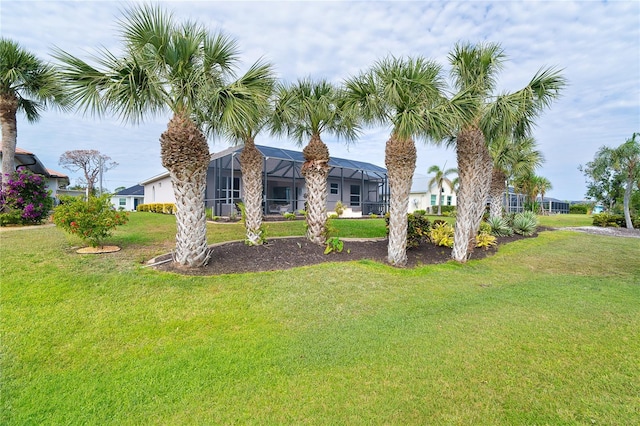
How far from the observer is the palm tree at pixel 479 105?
337 inches

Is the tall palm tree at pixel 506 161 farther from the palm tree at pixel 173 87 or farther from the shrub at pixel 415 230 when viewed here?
the palm tree at pixel 173 87

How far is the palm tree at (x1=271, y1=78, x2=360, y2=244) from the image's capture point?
29.7 ft

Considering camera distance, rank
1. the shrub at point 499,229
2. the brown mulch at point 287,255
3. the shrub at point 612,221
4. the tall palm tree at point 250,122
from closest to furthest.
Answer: the tall palm tree at point 250,122
the brown mulch at point 287,255
the shrub at point 499,229
the shrub at point 612,221

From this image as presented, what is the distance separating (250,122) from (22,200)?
12.0m

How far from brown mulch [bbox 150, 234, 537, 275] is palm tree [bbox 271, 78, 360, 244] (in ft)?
3.19

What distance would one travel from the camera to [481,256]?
387 inches

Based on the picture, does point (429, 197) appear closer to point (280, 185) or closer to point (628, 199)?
point (628, 199)

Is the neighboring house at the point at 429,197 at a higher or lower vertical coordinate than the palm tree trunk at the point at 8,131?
lower

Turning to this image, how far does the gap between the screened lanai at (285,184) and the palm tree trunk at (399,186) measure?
32.4 feet

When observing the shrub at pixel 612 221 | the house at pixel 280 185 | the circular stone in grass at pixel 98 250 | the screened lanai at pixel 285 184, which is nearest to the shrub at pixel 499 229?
the house at pixel 280 185

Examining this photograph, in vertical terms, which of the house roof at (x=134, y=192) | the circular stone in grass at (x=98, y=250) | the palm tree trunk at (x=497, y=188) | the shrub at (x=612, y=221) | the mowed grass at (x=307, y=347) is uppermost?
the house roof at (x=134, y=192)

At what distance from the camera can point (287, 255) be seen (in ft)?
27.2

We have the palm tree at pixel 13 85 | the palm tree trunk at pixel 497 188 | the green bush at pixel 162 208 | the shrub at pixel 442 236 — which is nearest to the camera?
the shrub at pixel 442 236

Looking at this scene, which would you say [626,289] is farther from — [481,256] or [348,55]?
[348,55]
